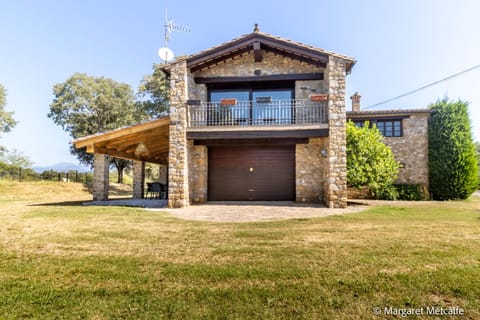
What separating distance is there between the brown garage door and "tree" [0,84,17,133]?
25446mm

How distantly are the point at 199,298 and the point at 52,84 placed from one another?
97.6 ft

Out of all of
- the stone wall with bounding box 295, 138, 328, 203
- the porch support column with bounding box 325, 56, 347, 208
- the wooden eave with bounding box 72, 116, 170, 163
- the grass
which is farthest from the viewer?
the stone wall with bounding box 295, 138, 328, 203

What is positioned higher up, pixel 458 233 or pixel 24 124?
pixel 24 124

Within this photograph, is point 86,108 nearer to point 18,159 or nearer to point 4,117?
point 4,117

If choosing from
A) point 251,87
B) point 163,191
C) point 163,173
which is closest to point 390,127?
point 251,87

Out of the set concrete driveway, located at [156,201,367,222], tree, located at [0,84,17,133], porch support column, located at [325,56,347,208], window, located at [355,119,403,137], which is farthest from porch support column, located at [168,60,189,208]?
tree, located at [0,84,17,133]

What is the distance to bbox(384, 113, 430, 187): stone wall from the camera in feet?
45.2

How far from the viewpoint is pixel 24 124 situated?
2502cm

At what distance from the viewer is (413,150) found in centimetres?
1392

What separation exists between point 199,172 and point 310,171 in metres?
5.08

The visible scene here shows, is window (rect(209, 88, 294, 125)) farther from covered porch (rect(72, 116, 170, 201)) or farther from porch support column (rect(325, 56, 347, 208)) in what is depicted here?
covered porch (rect(72, 116, 170, 201))

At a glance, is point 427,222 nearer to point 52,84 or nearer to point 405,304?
point 405,304

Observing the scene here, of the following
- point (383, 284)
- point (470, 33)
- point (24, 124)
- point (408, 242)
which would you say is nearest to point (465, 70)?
point (470, 33)

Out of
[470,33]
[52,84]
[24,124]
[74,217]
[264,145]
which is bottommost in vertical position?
[74,217]
